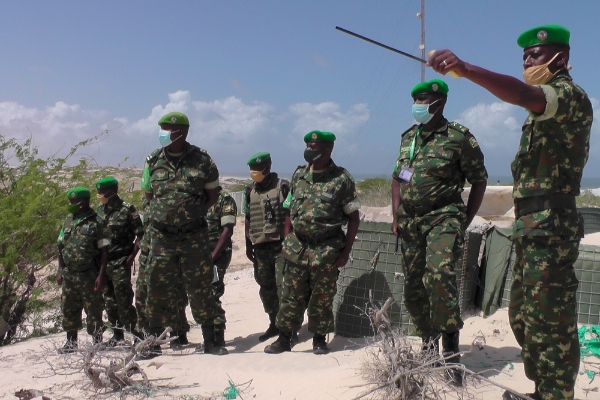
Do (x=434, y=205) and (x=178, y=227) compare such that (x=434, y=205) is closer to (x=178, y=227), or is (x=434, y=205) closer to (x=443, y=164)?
(x=443, y=164)

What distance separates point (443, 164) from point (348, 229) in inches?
50.2

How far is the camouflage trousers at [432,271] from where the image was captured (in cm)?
348

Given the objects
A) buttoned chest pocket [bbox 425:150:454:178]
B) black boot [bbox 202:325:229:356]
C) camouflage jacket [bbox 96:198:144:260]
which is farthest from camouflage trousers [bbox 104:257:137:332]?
buttoned chest pocket [bbox 425:150:454:178]

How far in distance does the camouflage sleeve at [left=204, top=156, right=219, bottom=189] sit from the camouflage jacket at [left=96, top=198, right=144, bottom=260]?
1.48 meters

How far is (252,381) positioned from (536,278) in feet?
7.03

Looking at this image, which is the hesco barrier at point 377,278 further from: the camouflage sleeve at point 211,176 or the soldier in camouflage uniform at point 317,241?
the camouflage sleeve at point 211,176

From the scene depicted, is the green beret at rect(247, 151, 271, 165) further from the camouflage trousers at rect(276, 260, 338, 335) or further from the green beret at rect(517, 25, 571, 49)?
the green beret at rect(517, 25, 571, 49)

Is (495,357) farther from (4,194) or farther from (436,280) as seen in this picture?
(4,194)

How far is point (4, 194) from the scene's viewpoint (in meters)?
7.86

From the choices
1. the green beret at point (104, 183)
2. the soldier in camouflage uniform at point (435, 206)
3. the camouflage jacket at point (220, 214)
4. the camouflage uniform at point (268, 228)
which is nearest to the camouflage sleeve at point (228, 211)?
the camouflage jacket at point (220, 214)

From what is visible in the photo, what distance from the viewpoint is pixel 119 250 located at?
5.89 meters

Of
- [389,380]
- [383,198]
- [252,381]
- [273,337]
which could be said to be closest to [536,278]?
[389,380]

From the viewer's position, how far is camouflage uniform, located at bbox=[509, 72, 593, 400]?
8.94 feet

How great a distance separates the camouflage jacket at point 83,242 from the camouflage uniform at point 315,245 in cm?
215
